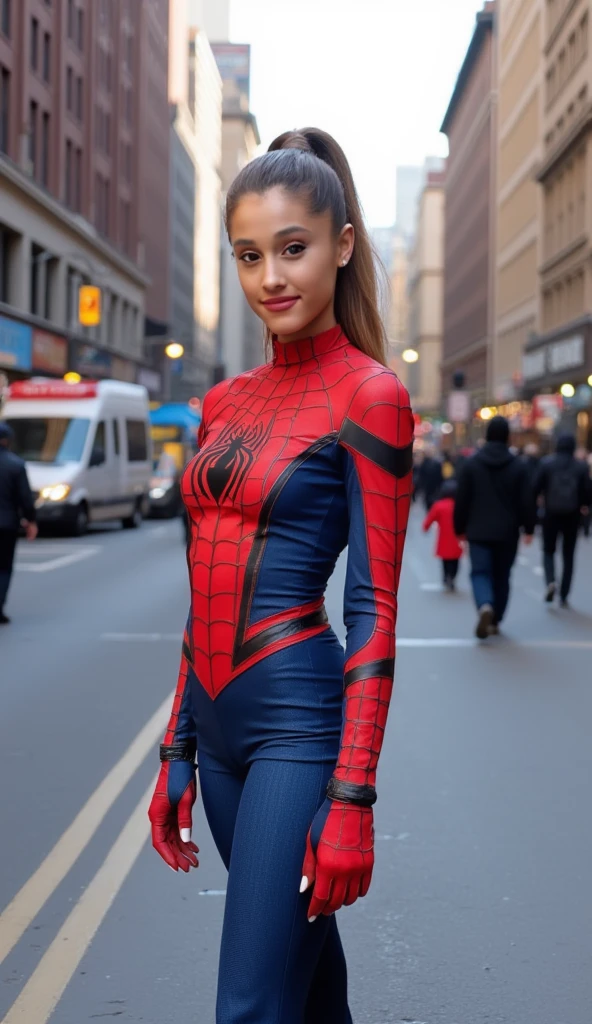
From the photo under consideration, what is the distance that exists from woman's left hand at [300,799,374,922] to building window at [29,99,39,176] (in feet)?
150

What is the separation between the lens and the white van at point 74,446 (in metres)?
27.2

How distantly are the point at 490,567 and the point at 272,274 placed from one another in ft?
34.2

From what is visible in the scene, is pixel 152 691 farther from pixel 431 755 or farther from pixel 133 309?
pixel 133 309

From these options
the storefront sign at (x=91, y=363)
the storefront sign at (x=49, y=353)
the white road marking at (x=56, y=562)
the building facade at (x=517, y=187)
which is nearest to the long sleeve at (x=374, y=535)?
the white road marking at (x=56, y=562)

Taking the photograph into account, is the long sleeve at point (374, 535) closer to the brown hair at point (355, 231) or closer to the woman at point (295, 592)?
the woman at point (295, 592)

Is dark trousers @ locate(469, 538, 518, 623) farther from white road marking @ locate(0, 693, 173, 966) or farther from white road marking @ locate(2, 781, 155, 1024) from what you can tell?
white road marking @ locate(2, 781, 155, 1024)

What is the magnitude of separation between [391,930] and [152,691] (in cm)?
531

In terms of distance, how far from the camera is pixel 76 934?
15.8 ft

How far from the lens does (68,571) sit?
2044 centimetres

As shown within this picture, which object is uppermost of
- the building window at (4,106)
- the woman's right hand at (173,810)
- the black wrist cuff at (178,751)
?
the building window at (4,106)

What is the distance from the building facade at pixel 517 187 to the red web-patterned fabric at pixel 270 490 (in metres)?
66.1

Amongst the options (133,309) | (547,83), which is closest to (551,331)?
(547,83)

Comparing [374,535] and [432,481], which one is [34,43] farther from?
[374,535]

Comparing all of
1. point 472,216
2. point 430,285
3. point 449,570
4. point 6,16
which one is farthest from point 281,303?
point 430,285
